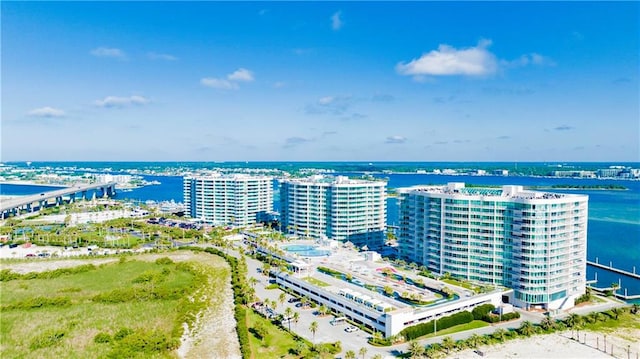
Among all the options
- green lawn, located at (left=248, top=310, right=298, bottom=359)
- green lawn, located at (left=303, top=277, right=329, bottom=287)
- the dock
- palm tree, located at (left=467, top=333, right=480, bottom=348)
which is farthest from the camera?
the dock

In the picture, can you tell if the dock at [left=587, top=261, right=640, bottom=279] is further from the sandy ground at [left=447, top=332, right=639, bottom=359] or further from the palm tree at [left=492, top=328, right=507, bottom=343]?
the palm tree at [left=492, top=328, right=507, bottom=343]

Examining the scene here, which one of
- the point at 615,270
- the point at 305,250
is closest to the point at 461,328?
the point at 305,250

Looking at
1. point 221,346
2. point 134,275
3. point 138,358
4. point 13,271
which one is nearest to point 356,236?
point 134,275

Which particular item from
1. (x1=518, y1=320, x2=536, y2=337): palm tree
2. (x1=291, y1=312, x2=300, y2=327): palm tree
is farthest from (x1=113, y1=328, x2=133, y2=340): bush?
(x1=518, y1=320, x2=536, y2=337): palm tree

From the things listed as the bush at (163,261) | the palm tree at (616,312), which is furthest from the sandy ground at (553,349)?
the bush at (163,261)

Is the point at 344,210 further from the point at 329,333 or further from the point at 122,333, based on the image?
the point at 122,333
